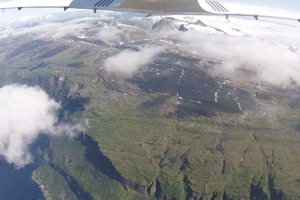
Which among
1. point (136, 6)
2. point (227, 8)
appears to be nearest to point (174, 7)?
point (136, 6)

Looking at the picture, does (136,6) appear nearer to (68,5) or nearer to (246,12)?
(68,5)

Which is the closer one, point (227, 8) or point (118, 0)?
point (118, 0)

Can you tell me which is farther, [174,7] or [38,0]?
[38,0]

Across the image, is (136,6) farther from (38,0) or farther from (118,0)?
(38,0)

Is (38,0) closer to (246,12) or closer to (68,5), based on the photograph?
(68,5)

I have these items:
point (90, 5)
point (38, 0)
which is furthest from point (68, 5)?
point (38, 0)

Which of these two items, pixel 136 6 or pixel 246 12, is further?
pixel 246 12

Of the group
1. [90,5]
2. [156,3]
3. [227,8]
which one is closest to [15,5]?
[90,5]
